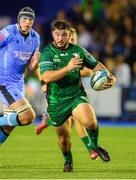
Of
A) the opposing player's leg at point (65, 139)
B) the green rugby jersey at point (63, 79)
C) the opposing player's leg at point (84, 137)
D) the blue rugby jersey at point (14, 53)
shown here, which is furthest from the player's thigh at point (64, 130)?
the blue rugby jersey at point (14, 53)

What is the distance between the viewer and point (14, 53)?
11953 millimetres

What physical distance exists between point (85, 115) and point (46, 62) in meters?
0.86

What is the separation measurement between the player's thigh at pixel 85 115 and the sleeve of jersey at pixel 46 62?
64 cm

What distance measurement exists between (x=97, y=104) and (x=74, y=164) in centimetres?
885

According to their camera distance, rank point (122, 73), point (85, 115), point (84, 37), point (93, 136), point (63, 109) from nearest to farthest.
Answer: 1. point (85, 115)
2. point (93, 136)
3. point (63, 109)
4. point (122, 73)
5. point (84, 37)

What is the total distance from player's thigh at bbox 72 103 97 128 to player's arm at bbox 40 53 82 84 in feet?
1.67

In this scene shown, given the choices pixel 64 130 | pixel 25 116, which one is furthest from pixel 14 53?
pixel 64 130

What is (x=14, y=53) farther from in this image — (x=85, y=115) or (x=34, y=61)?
(x=85, y=115)

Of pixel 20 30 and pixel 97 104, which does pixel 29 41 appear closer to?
pixel 20 30

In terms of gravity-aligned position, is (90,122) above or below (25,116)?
above

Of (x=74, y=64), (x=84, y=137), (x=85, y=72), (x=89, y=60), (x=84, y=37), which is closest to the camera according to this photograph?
(x=74, y=64)

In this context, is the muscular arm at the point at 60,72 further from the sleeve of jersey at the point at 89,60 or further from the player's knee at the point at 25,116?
the player's knee at the point at 25,116

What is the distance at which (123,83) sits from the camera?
20625 mm

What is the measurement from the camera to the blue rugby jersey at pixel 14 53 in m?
11.9
